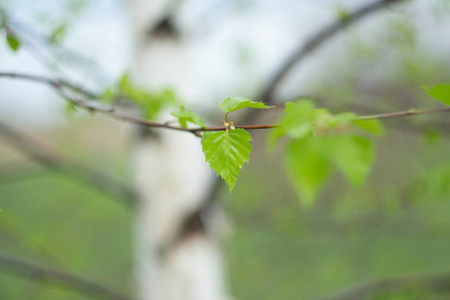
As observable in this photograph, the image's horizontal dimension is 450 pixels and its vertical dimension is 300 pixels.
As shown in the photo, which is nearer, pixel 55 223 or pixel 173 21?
pixel 173 21

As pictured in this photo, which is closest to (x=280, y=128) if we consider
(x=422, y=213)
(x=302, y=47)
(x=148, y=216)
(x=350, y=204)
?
(x=302, y=47)

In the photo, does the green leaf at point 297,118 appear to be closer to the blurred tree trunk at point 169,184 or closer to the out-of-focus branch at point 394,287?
the blurred tree trunk at point 169,184

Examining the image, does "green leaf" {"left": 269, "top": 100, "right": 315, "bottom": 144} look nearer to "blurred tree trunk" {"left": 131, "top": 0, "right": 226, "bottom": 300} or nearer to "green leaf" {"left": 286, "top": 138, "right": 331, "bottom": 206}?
"green leaf" {"left": 286, "top": 138, "right": 331, "bottom": 206}

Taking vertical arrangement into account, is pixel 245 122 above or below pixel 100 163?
below

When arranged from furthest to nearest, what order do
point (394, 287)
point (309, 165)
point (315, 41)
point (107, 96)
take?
point (394, 287)
point (315, 41)
point (107, 96)
point (309, 165)

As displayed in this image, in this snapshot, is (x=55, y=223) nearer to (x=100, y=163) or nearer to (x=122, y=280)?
(x=122, y=280)

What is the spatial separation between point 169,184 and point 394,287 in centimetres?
90

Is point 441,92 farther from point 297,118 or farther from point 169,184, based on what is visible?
point 169,184

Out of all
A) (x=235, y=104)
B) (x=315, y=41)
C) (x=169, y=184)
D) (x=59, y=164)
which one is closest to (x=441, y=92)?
(x=235, y=104)

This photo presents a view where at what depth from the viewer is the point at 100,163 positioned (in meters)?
5.55

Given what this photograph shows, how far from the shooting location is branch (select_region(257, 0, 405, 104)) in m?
0.79

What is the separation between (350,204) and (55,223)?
3569mm

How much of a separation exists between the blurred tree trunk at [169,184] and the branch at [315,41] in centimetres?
46

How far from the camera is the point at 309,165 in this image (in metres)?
0.40
